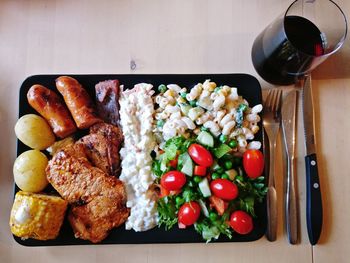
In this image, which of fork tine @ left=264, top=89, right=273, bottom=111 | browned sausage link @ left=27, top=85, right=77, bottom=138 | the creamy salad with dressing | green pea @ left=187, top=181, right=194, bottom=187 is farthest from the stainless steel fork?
browned sausage link @ left=27, top=85, right=77, bottom=138

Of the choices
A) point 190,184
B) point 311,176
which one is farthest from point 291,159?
point 190,184

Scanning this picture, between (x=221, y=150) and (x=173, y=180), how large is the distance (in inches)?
7.9

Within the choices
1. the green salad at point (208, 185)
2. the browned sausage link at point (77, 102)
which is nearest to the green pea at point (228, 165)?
the green salad at point (208, 185)

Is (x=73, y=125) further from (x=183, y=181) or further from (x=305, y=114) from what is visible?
(x=305, y=114)

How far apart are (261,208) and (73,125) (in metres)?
0.75

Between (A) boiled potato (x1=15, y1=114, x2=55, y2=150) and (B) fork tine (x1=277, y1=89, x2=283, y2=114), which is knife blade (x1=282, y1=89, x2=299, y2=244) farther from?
(A) boiled potato (x1=15, y1=114, x2=55, y2=150)

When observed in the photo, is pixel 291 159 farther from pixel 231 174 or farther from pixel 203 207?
pixel 203 207

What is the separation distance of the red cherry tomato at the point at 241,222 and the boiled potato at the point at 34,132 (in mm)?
707

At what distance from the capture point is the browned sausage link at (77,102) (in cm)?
126

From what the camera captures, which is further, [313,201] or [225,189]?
[313,201]

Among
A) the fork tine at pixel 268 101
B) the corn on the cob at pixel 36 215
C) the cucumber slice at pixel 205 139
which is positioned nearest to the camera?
the corn on the cob at pixel 36 215

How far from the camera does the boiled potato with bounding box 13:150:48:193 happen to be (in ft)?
3.99

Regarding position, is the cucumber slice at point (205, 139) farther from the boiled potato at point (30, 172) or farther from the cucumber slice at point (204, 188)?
the boiled potato at point (30, 172)

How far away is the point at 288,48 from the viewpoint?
117 centimetres
